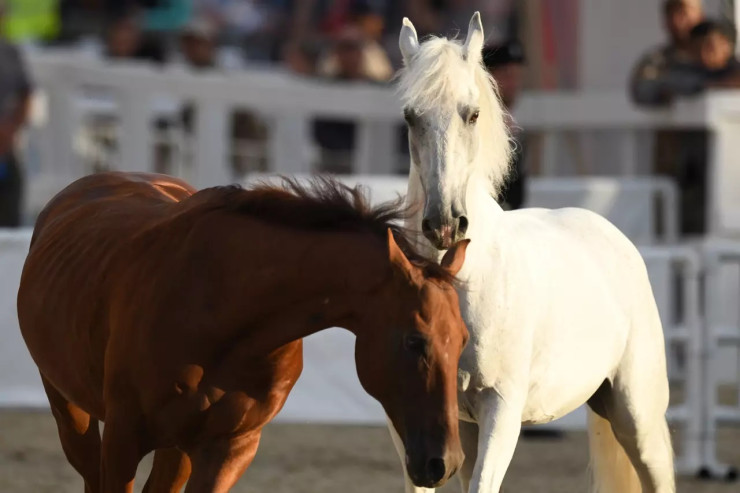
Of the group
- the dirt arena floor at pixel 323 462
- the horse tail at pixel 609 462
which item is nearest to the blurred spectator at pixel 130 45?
the dirt arena floor at pixel 323 462

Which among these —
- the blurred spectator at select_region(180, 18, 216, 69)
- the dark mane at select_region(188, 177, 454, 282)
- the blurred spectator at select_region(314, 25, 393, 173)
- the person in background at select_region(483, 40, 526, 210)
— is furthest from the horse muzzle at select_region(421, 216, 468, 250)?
the blurred spectator at select_region(180, 18, 216, 69)

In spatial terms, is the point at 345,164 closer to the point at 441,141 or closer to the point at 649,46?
the point at 649,46

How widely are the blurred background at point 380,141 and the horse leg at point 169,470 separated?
8.50ft

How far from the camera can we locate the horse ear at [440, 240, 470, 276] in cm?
412

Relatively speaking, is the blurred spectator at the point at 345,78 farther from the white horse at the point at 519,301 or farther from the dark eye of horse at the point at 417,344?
the dark eye of horse at the point at 417,344

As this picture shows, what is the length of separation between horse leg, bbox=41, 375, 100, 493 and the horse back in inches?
6.0

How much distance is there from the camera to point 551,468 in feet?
25.7

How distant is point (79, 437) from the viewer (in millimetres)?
5258

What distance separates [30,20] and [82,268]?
11526mm

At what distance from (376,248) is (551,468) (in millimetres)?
4002

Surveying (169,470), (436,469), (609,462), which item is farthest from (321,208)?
(609,462)

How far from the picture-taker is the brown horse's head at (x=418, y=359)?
3828 millimetres

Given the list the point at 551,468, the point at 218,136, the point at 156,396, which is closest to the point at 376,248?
the point at 156,396

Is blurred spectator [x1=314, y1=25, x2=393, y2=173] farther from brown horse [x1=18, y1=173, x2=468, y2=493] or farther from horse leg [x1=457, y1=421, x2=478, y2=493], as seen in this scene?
brown horse [x1=18, y1=173, x2=468, y2=493]
